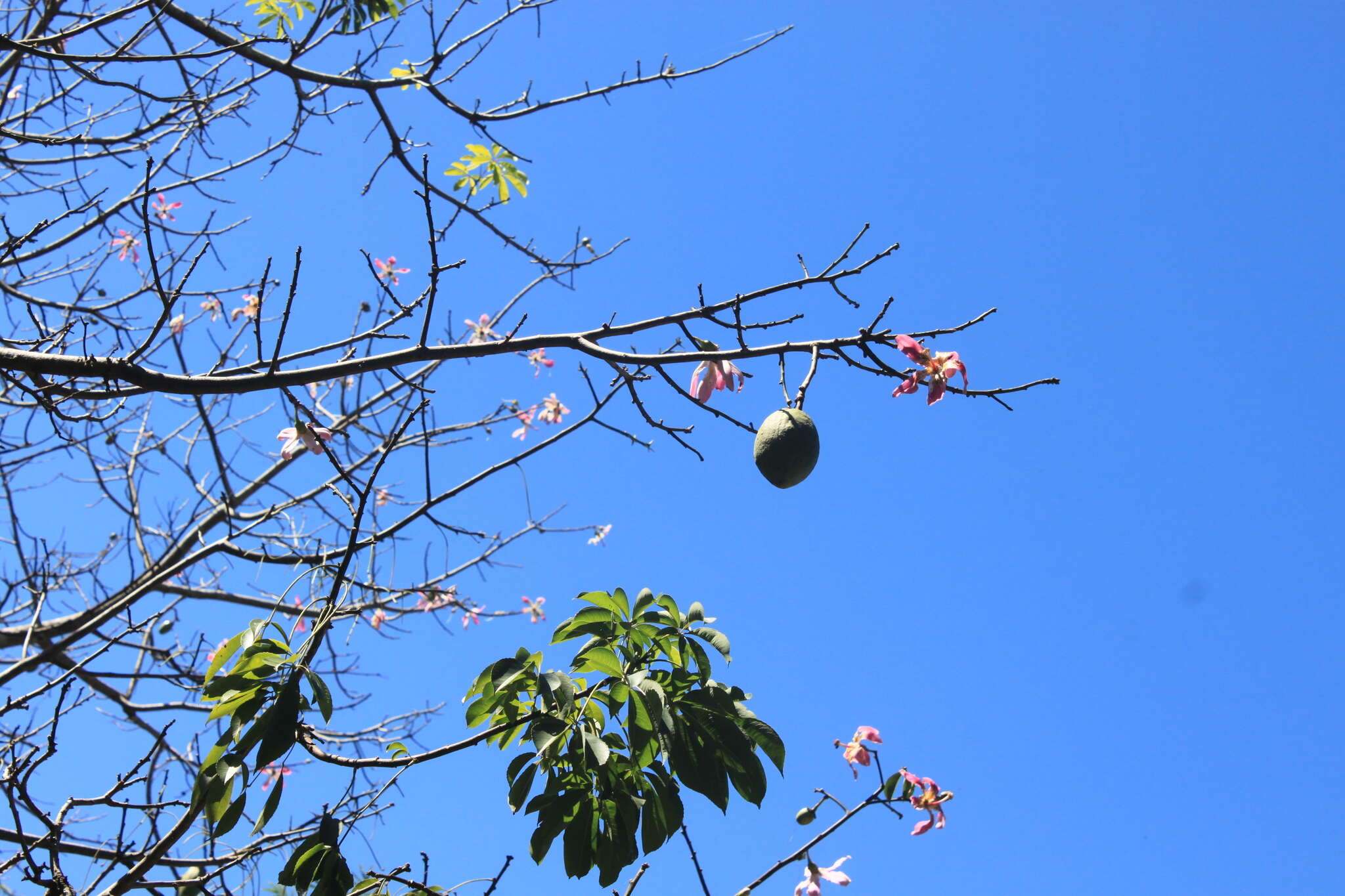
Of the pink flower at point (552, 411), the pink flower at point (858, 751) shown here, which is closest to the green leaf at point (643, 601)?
the pink flower at point (858, 751)

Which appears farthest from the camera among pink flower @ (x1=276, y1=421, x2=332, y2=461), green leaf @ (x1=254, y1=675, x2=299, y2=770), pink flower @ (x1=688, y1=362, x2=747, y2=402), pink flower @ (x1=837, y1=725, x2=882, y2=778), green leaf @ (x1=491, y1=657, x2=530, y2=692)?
pink flower @ (x1=837, y1=725, x2=882, y2=778)

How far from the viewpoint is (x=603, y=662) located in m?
1.83

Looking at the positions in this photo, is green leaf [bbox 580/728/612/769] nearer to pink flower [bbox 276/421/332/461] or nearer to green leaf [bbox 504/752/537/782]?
green leaf [bbox 504/752/537/782]

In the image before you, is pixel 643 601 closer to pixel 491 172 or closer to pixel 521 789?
pixel 521 789

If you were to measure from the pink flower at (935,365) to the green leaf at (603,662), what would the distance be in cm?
81

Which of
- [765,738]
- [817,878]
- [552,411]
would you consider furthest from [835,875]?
[552,411]

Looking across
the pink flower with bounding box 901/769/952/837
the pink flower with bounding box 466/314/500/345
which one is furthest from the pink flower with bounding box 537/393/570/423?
the pink flower with bounding box 901/769/952/837

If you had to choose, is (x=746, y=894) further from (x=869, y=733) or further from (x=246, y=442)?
(x=246, y=442)

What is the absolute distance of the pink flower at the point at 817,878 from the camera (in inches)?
123

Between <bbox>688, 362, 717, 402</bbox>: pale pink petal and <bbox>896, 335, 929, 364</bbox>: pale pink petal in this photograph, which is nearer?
<bbox>896, 335, 929, 364</bbox>: pale pink petal

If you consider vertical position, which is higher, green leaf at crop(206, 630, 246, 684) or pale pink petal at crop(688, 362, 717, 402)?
pale pink petal at crop(688, 362, 717, 402)

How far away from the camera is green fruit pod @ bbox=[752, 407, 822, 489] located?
1.73 metres

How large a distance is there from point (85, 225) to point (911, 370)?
11.3 feet

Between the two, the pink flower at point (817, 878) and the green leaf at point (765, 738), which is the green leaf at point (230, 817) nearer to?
the green leaf at point (765, 738)
